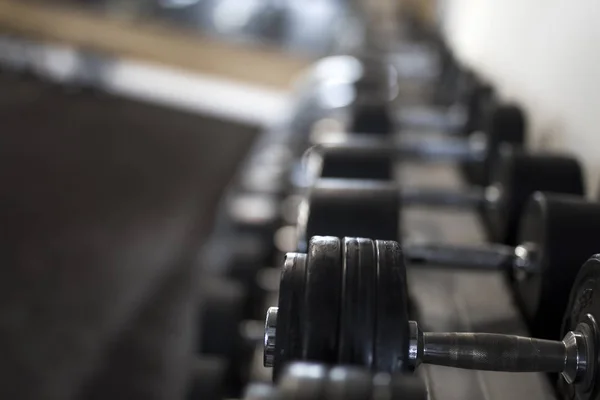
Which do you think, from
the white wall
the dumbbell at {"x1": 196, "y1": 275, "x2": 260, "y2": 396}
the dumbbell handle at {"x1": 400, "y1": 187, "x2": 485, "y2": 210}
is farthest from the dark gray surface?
the white wall

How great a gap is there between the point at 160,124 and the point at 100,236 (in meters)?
1.34

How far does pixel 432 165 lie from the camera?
1497mm

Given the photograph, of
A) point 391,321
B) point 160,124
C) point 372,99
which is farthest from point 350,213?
point 160,124

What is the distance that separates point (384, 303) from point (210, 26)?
143 inches

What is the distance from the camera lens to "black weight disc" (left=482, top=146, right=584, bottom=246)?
2.85 ft

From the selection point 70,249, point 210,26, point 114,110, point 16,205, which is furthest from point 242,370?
point 210,26

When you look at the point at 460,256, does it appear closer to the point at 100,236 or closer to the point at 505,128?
the point at 505,128

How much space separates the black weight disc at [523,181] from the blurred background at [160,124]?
0.13 ft

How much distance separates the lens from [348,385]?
0.44 metres

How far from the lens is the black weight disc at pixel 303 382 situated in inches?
17.2

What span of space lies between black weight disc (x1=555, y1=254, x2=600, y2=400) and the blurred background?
0.30 m

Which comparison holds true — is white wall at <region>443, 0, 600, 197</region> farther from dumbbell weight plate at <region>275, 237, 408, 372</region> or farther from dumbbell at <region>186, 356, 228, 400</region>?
dumbbell at <region>186, 356, 228, 400</region>

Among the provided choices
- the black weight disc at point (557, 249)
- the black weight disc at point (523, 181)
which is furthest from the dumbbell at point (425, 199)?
the black weight disc at point (557, 249)

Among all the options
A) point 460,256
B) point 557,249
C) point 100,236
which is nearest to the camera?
point 557,249
